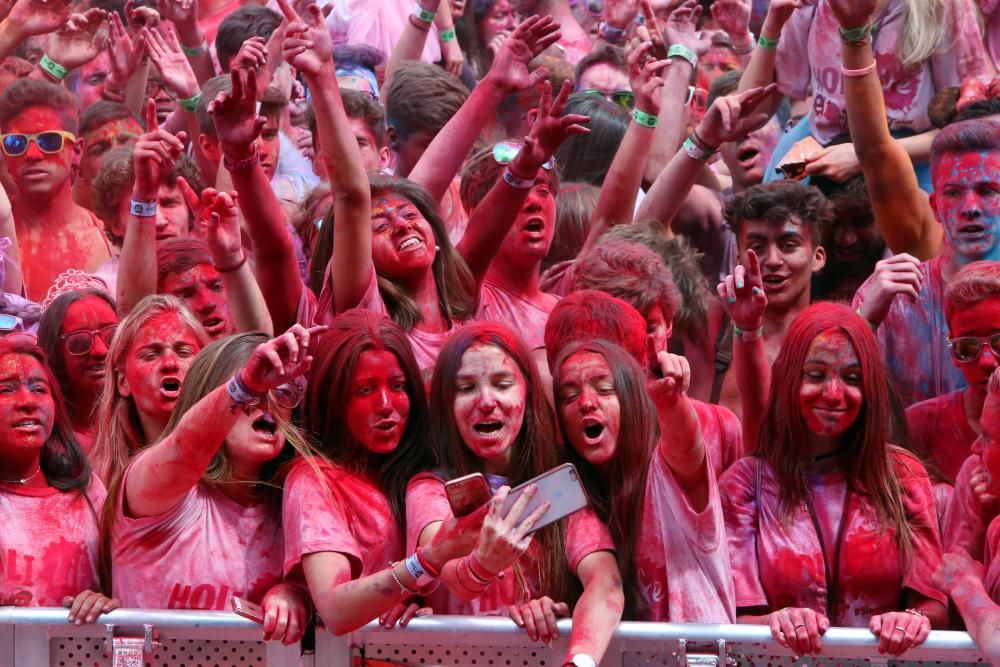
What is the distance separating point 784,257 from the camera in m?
4.96

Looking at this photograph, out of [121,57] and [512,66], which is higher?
[121,57]

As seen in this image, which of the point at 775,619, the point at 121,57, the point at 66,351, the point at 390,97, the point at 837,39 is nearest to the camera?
the point at 775,619

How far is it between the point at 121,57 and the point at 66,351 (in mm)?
1955

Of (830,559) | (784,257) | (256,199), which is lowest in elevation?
(830,559)

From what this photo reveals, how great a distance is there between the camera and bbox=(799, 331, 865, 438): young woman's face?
3979 millimetres

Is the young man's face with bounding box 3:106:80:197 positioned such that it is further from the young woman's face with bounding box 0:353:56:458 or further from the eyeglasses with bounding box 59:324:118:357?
the young woman's face with bounding box 0:353:56:458

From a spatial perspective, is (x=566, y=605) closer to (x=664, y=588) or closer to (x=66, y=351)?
(x=664, y=588)

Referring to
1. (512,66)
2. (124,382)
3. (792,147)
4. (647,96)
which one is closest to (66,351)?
(124,382)

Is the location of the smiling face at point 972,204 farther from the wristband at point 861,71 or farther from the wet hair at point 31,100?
the wet hair at point 31,100

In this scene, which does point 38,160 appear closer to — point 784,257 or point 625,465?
point 784,257

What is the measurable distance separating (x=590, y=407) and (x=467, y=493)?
2.07 ft

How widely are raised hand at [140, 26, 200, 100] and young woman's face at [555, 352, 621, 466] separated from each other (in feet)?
6.95

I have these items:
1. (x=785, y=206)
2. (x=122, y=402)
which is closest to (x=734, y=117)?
(x=785, y=206)

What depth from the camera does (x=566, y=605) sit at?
3723 millimetres
